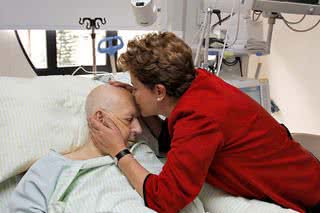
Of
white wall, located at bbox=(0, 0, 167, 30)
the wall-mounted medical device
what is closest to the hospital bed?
the wall-mounted medical device

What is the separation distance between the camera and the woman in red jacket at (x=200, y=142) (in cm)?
102

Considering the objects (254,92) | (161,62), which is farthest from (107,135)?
(254,92)

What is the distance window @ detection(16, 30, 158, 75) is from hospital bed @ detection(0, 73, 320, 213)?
156 centimetres

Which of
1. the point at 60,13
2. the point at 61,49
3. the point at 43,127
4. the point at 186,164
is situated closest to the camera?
the point at 186,164

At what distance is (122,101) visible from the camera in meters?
1.29

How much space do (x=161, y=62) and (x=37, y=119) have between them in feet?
1.73

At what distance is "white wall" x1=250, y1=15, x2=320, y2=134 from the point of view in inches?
120

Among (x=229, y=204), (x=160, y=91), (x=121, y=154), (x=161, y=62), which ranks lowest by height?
(x=229, y=204)

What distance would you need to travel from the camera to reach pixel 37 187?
3.50 feet

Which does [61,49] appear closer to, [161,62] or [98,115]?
[98,115]

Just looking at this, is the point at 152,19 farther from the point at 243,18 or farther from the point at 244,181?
the point at 244,181

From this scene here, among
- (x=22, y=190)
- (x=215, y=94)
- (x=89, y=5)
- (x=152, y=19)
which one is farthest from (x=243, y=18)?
(x=22, y=190)

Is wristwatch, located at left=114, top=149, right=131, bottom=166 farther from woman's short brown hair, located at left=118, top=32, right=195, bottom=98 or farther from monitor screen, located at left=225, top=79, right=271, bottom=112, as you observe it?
monitor screen, located at left=225, top=79, right=271, bottom=112

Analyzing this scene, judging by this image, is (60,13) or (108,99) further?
(60,13)
